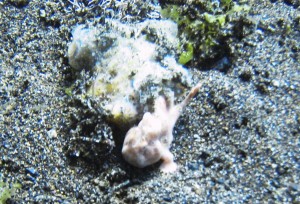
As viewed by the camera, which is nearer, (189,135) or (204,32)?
(189,135)

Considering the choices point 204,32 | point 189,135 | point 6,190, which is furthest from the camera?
point 204,32

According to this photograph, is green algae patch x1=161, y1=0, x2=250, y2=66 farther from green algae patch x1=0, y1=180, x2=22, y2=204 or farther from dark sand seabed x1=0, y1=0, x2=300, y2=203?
green algae patch x1=0, y1=180, x2=22, y2=204

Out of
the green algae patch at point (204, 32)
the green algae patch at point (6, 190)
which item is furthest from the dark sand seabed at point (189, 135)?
the green algae patch at point (204, 32)

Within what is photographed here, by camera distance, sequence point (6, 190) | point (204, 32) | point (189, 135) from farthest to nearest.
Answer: point (204, 32), point (189, 135), point (6, 190)

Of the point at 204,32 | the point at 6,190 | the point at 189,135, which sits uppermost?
the point at 204,32

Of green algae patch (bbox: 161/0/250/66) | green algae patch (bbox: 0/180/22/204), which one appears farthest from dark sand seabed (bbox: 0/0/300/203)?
green algae patch (bbox: 161/0/250/66)

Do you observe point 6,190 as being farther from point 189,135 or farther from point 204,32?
point 204,32

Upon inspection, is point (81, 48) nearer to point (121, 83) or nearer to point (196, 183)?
point (121, 83)

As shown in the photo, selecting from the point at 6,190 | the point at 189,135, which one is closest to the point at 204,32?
the point at 189,135

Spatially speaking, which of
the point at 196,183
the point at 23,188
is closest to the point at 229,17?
the point at 196,183
